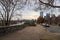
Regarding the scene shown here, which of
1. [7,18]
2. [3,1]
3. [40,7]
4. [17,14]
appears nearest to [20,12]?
[17,14]

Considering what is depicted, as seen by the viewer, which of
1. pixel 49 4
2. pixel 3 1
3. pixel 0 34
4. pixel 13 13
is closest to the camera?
pixel 0 34

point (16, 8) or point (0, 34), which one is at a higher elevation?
point (16, 8)

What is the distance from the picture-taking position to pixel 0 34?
1140cm

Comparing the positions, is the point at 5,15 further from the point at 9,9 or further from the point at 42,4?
the point at 42,4

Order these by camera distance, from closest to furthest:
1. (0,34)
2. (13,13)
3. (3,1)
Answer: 1. (0,34)
2. (3,1)
3. (13,13)

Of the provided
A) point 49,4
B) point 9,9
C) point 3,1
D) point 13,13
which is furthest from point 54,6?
point 13,13

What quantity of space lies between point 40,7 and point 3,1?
639cm

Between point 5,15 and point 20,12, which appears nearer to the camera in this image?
point 5,15

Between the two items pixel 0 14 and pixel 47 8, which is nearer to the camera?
pixel 47 8

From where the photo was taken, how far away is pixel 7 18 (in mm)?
22438

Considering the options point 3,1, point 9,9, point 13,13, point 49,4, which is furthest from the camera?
point 13,13

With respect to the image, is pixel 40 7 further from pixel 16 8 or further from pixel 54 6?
pixel 16 8

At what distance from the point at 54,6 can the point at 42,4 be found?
1.07 meters

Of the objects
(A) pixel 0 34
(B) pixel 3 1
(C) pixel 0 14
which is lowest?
(A) pixel 0 34
